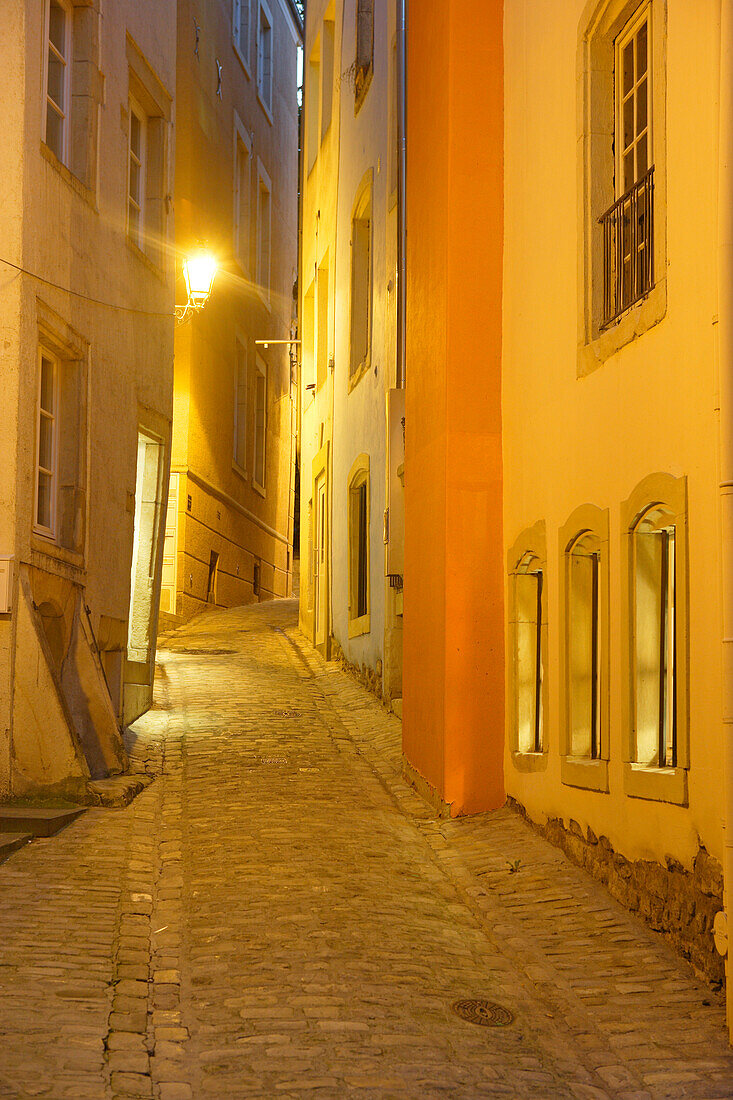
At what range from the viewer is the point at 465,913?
23.7 feet

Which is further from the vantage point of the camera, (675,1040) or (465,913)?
(465,913)

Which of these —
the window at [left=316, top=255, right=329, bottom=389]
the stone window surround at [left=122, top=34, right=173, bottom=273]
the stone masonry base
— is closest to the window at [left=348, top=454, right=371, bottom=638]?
the stone window surround at [left=122, top=34, right=173, bottom=273]

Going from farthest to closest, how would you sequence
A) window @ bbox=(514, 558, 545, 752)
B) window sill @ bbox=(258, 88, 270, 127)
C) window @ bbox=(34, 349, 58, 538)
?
1. window sill @ bbox=(258, 88, 270, 127)
2. window @ bbox=(34, 349, 58, 538)
3. window @ bbox=(514, 558, 545, 752)

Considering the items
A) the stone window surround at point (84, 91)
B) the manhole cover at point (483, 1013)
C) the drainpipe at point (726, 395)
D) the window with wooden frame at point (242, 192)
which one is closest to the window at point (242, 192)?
the window with wooden frame at point (242, 192)

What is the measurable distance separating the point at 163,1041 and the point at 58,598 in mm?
5672

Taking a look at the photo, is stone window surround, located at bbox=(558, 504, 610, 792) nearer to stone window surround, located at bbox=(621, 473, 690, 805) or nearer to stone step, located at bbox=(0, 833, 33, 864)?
stone window surround, located at bbox=(621, 473, 690, 805)

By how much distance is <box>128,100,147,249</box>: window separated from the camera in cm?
1285

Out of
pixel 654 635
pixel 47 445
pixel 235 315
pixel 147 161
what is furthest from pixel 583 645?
pixel 235 315

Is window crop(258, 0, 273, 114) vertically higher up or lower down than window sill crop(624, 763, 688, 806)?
higher up

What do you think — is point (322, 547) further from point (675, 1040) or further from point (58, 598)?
point (675, 1040)

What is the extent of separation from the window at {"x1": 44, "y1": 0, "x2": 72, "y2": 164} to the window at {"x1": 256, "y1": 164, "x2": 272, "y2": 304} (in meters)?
16.9

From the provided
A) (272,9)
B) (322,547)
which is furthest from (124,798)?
(272,9)

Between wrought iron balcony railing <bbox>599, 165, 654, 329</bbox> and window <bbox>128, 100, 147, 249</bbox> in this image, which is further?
window <bbox>128, 100, 147, 249</bbox>

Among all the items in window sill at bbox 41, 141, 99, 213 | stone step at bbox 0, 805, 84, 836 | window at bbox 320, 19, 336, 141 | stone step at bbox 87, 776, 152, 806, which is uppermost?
window at bbox 320, 19, 336, 141
